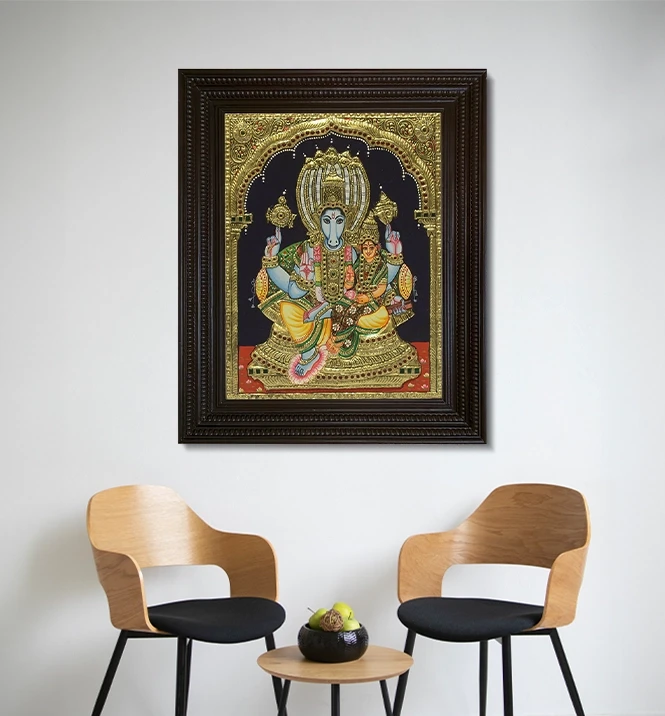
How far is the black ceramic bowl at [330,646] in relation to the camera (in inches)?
A: 93.0

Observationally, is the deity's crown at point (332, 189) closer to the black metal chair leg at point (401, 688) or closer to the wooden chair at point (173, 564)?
the wooden chair at point (173, 564)

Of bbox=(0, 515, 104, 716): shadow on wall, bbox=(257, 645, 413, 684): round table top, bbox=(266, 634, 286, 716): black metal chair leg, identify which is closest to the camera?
bbox=(257, 645, 413, 684): round table top

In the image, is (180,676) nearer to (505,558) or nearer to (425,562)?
(425,562)

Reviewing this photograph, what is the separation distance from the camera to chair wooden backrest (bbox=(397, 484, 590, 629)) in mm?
2803

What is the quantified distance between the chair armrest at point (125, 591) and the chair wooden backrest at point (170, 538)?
0.16 m

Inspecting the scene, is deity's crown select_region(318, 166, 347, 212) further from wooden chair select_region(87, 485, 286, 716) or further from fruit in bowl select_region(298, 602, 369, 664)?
fruit in bowl select_region(298, 602, 369, 664)

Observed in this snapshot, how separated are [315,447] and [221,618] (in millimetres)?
749

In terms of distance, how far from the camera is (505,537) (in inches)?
114

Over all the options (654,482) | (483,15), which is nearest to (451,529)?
(654,482)

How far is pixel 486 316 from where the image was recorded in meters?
3.08

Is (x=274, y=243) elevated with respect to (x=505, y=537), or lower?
elevated

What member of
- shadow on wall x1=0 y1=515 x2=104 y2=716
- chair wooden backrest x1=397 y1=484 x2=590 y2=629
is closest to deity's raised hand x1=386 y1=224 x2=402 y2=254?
chair wooden backrest x1=397 y1=484 x2=590 y2=629

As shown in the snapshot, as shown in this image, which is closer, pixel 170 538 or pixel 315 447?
pixel 170 538

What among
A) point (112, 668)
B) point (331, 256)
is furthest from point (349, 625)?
point (331, 256)
